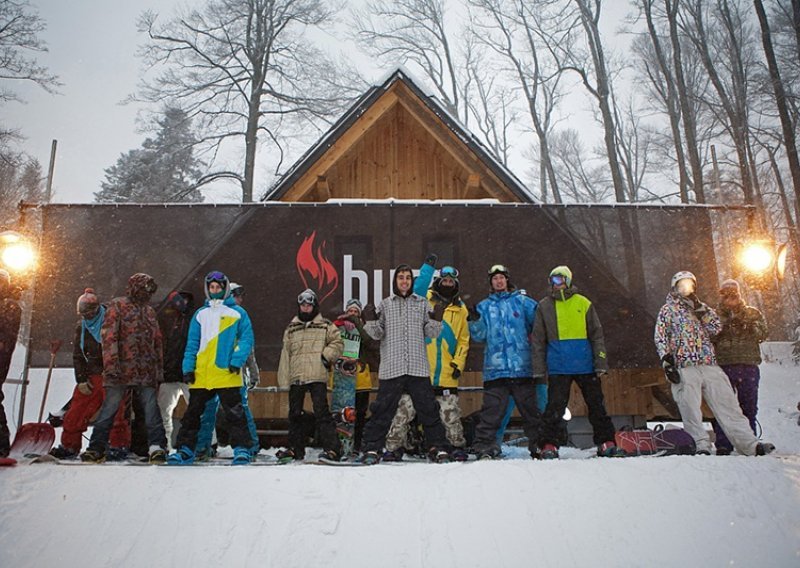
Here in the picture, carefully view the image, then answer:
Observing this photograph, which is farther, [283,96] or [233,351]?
[283,96]

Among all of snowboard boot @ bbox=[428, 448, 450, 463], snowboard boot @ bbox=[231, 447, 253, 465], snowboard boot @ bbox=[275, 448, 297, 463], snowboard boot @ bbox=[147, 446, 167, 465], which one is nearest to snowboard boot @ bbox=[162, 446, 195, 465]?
snowboard boot @ bbox=[147, 446, 167, 465]

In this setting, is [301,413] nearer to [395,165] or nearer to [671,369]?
[671,369]

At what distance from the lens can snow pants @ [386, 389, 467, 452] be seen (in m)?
4.71

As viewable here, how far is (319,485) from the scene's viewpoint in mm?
3564

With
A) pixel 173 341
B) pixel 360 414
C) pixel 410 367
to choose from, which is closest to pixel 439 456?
pixel 410 367

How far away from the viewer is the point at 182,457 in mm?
4266

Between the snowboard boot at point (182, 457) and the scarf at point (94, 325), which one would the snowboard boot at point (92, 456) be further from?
the scarf at point (94, 325)

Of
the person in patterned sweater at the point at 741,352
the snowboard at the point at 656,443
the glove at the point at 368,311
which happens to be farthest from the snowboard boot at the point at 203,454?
the person in patterned sweater at the point at 741,352

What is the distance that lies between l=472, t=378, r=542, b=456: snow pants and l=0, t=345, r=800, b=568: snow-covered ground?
2.08ft

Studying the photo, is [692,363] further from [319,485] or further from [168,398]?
[168,398]

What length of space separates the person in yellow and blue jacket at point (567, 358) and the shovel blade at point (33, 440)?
4.30m

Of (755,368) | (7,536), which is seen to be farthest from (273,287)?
(755,368)

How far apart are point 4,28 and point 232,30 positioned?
18.8 feet

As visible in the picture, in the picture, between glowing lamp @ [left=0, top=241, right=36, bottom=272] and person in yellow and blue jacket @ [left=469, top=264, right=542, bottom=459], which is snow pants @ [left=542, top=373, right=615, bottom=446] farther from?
glowing lamp @ [left=0, top=241, right=36, bottom=272]
